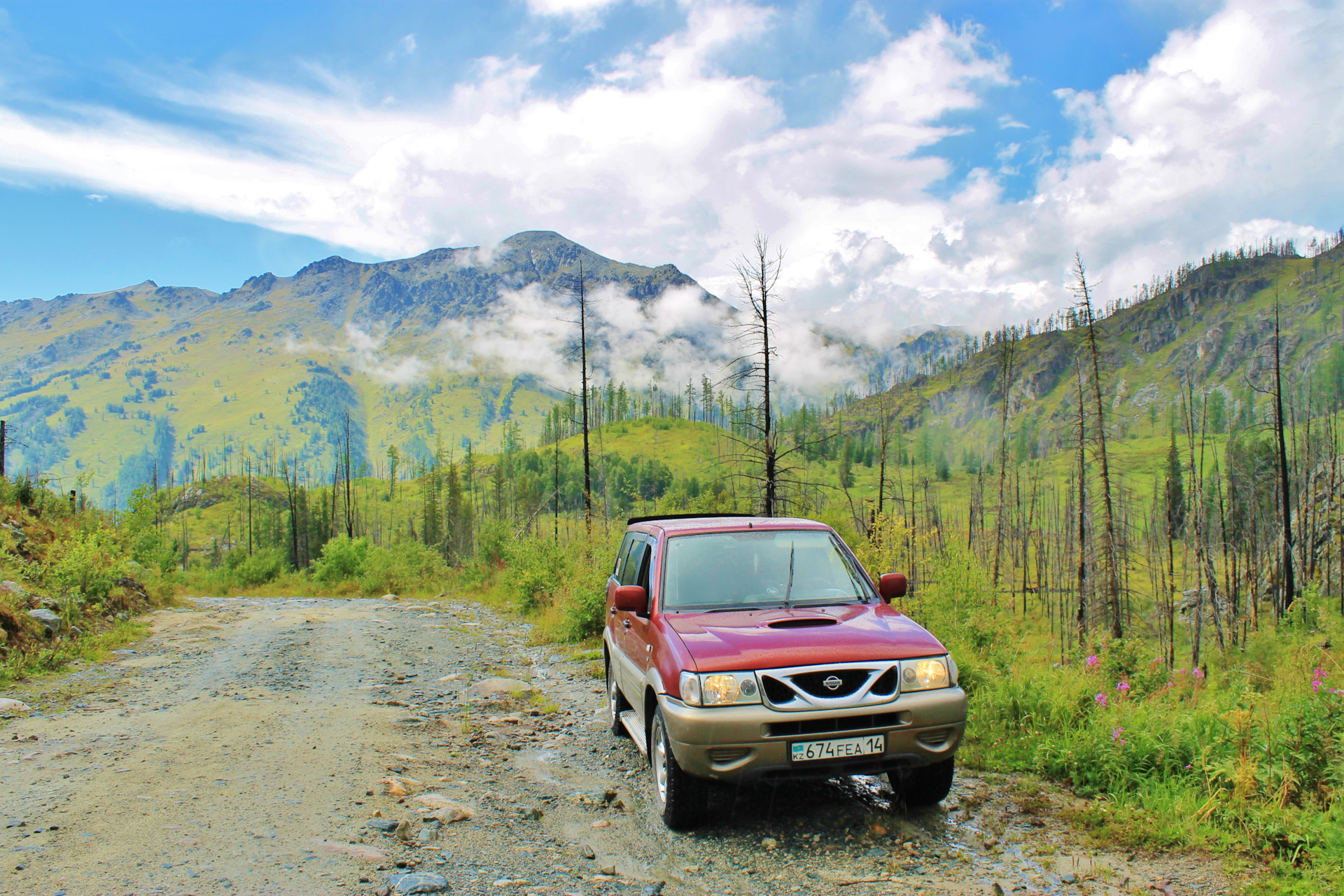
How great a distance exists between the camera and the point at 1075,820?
511cm

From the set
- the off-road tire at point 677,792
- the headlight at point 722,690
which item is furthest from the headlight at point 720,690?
the off-road tire at point 677,792

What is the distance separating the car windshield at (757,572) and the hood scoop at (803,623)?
55cm

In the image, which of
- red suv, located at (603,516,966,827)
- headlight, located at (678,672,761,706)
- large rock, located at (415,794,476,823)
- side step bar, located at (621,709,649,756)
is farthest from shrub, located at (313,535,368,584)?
headlight, located at (678,672,761,706)

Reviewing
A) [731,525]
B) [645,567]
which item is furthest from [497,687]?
[731,525]

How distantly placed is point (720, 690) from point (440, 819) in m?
2.36

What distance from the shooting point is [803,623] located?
207 inches

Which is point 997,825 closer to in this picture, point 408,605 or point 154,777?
point 154,777

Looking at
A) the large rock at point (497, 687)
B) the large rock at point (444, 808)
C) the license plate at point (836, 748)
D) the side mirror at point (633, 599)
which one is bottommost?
the large rock at point (497, 687)

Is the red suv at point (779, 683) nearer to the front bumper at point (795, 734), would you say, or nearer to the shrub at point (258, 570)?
the front bumper at point (795, 734)

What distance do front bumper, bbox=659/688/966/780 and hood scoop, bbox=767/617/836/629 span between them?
74 centimetres

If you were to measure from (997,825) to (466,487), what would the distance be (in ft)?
471

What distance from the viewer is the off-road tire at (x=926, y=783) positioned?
16.9ft

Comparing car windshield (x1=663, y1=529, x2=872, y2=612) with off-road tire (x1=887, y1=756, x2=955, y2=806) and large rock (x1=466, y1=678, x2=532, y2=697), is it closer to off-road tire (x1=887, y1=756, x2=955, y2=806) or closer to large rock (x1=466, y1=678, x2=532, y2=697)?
off-road tire (x1=887, y1=756, x2=955, y2=806)

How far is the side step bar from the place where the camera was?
5773mm
